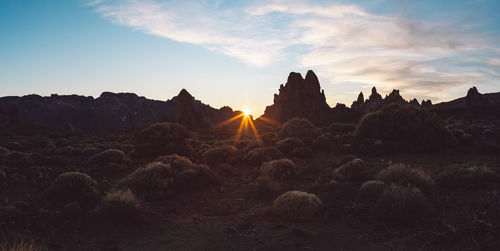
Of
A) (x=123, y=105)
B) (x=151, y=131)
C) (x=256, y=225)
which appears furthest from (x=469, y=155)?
(x=123, y=105)

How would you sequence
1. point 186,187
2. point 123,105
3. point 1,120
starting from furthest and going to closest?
point 123,105 → point 1,120 → point 186,187

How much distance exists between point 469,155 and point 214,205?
1737cm

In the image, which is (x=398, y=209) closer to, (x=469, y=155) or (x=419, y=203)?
(x=419, y=203)

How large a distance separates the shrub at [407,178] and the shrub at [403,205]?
1.48m

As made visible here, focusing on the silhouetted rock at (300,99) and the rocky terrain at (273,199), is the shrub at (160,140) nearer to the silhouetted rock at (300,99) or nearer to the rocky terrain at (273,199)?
the rocky terrain at (273,199)

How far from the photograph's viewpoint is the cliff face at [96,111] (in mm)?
128775

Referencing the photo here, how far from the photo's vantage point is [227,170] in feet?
61.4

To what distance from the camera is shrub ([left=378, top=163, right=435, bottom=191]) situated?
10578mm

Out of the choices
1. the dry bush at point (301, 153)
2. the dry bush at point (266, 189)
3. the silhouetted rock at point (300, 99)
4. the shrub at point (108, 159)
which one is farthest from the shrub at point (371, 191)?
the silhouetted rock at point (300, 99)

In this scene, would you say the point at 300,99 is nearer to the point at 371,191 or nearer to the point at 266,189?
the point at 266,189

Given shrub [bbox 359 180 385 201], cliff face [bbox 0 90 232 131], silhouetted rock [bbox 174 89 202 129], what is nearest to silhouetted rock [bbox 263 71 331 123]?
silhouetted rock [bbox 174 89 202 129]

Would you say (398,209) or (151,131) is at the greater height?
(151,131)

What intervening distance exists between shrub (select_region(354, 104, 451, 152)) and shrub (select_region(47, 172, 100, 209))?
62.8ft

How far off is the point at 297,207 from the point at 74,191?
8970 mm
